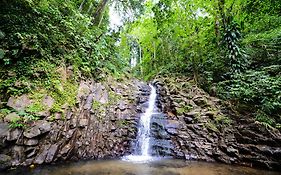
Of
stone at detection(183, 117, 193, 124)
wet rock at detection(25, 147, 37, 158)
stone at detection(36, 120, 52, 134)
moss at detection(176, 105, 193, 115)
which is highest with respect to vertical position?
moss at detection(176, 105, 193, 115)

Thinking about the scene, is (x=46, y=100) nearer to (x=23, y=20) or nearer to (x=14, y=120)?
(x=14, y=120)

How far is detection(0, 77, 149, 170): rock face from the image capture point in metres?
5.76

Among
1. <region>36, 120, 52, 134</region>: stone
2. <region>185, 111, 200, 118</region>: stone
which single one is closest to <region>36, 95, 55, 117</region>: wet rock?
<region>36, 120, 52, 134</region>: stone

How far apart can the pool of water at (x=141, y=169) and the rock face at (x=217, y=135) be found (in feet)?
1.98

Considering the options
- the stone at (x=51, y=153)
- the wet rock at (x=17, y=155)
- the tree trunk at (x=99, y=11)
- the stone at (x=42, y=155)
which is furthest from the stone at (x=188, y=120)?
the tree trunk at (x=99, y=11)

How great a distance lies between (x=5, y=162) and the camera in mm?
5340

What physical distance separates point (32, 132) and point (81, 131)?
1.93 meters

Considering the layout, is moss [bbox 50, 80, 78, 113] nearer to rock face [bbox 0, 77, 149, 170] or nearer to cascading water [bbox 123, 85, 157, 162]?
rock face [bbox 0, 77, 149, 170]

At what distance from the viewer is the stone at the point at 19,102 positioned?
20.0 feet

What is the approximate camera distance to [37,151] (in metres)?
6.07

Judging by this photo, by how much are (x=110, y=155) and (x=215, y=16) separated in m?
10.8

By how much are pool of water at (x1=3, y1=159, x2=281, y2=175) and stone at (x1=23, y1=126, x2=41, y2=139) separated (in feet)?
3.06

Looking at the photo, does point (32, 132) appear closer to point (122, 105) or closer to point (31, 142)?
point (31, 142)

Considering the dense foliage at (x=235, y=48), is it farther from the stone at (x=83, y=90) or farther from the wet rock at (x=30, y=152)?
the wet rock at (x=30, y=152)
